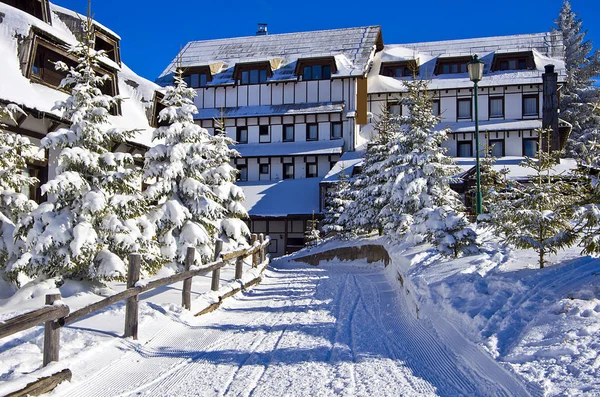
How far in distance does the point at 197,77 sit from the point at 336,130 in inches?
474

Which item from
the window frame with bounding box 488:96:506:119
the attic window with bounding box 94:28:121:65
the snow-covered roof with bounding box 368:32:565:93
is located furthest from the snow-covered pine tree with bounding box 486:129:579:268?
the window frame with bounding box 488:96:506:119

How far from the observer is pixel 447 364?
6.33 metres

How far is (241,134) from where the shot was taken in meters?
40.3

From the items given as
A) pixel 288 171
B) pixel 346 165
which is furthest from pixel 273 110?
pixel 346 165

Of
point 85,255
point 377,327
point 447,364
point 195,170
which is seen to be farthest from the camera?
point 195,170

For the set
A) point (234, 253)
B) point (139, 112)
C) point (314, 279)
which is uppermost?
point (139, 112)

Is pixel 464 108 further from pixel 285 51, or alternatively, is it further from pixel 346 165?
pixel 285 51

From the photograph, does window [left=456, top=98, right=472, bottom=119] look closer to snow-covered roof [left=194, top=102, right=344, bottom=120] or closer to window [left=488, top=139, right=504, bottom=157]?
window [left=488, top=139, right=504, bottom=157]

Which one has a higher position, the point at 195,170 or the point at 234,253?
the point at 195,170

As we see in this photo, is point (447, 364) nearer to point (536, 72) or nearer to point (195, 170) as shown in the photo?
point (195, 170)

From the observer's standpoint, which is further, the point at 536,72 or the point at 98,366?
the point at 536,72

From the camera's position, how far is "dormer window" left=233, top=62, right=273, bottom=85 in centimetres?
4012

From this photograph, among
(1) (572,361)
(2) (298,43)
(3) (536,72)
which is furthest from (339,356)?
(2) (298,43)

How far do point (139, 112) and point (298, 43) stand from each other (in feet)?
78.3
